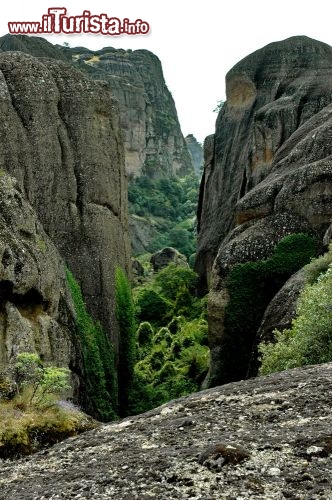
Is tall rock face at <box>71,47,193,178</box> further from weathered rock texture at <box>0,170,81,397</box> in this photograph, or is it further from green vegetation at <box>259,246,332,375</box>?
green vegetation at <box>259,246,332,375</box>

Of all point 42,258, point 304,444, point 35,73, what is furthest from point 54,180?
point 304,444

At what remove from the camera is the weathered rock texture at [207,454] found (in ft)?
19.5

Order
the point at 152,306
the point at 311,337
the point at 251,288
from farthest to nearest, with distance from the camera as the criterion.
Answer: the point at 152,306 < the point at 251,288 < the point at 311,337

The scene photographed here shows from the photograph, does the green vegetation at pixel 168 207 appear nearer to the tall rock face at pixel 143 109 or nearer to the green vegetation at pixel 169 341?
the tall rock face at pixel 143 109

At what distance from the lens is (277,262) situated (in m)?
24.9

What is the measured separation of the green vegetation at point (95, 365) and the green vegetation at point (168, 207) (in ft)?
200

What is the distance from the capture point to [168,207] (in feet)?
327

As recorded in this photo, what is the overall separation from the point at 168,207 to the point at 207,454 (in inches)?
3681

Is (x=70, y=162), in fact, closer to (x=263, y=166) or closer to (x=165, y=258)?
(x=263, y=166)

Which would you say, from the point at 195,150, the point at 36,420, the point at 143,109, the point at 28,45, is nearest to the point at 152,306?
the point at 36,420

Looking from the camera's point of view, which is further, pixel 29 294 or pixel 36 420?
pixel 29 294

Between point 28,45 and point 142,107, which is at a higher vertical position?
point 28,45

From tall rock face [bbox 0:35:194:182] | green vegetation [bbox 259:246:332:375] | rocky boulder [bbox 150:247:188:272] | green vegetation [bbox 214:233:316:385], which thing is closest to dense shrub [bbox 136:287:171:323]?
green vegetation [bbox 214:233:316:385]

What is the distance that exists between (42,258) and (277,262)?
374 inches
